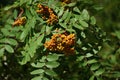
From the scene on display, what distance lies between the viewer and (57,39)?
10.1 ft

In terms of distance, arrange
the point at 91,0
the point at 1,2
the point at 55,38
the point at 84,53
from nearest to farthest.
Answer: the point at 55,38 → the point at 84,53 → the point at 91,0 → the point at 1,2

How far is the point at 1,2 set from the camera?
4750 mm

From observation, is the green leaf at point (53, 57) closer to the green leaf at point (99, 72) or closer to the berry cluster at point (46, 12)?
the berry cluster at point (46, 12)

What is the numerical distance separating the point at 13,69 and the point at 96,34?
0.97 metres

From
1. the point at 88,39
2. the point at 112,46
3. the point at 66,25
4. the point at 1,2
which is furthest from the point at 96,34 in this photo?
the point at 1,2

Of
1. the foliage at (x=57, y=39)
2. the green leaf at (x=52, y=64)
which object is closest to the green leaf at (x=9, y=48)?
the foliage at (x=57, y=39)

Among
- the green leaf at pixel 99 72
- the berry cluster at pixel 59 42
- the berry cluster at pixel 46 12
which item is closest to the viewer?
the berry cluster at pixel 59 42

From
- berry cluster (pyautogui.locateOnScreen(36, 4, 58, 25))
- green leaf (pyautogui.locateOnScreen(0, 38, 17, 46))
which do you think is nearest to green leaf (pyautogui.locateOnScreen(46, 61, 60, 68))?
berry cluster (pyautogui.locateOnScreen(36, 4, 58, 25))

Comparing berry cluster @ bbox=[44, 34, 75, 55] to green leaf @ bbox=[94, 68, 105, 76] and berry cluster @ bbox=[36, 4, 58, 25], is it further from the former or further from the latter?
green leaf @ bbox=[94, 68, 105, 76]

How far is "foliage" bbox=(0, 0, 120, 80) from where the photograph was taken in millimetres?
3133

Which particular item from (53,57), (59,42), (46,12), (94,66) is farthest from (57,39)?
(94,66)

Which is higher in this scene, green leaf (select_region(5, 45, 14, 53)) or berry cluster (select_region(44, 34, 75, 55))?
berry cluster (select_region(44, 34, 75, 55))

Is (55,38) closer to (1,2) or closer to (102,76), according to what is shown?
(102,76)

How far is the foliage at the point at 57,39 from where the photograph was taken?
3133mm
